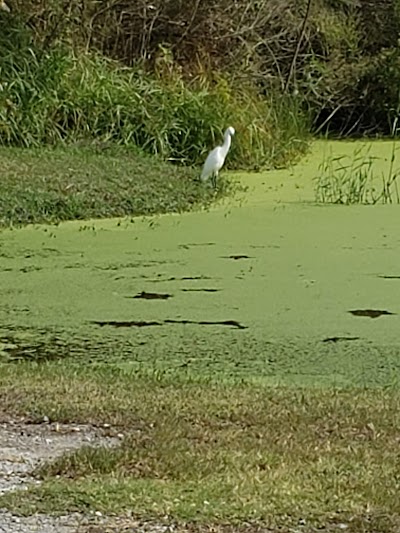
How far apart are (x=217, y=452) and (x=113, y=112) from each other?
7.36m

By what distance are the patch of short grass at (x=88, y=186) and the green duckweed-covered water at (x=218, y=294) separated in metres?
0.26

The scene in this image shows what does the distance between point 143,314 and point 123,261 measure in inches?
44.6

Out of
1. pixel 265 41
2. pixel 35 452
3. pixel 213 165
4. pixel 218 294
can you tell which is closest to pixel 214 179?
pixel 213 165

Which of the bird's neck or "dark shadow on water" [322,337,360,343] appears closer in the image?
"dark shadow on water" [322,337,360,343]

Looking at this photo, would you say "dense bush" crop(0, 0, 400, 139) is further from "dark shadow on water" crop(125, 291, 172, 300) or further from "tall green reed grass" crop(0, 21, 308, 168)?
"dark shadow on water" crop(125, 291, 172, 300)

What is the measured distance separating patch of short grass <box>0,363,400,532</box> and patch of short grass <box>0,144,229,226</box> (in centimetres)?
353

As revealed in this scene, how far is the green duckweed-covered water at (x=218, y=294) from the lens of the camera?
4.89m

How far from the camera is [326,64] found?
1363cm

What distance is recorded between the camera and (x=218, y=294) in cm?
588

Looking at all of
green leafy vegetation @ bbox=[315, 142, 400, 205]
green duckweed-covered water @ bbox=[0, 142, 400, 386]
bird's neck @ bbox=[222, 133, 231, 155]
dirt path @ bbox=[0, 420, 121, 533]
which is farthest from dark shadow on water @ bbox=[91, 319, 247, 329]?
bird's neck @ bbox=[222, 133, 231, 155]

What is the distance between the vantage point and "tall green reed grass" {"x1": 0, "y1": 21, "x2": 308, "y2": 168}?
10250 millimetres

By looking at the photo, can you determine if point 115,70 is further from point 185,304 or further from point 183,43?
point 185,304

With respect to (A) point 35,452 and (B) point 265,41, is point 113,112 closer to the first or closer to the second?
(B) point 265,41

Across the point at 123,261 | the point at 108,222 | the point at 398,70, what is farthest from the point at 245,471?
the point at 398,70
